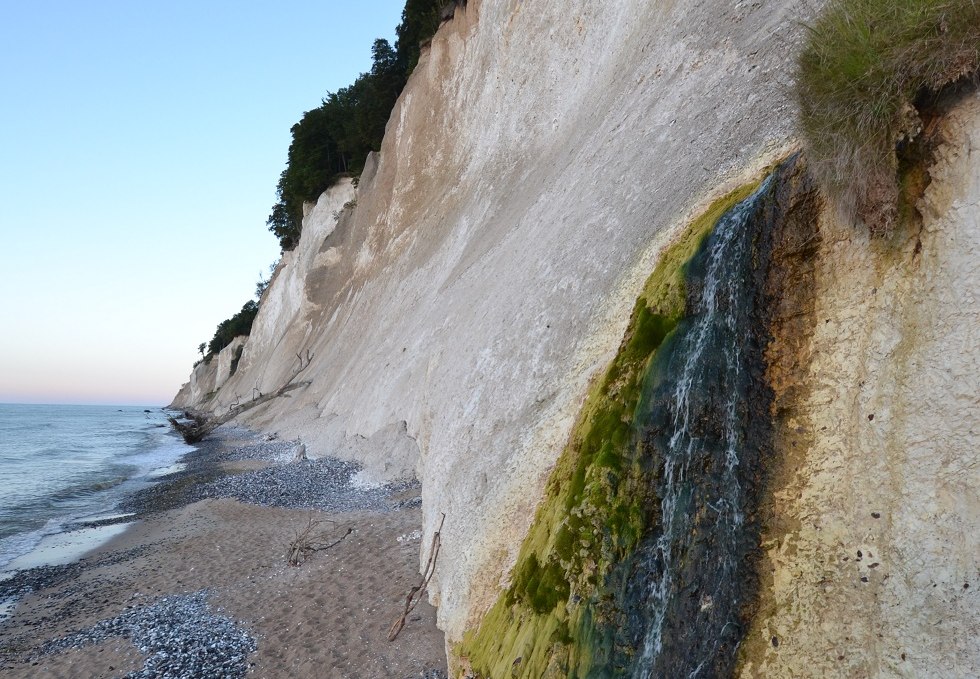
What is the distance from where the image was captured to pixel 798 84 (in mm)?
5027

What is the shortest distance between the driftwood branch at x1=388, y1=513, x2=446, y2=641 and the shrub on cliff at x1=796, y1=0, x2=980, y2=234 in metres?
5.79

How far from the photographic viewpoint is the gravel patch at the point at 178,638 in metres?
7.45

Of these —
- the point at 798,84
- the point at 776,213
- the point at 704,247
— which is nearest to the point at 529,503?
the point at 704,247

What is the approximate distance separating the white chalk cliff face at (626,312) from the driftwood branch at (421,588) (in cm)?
17

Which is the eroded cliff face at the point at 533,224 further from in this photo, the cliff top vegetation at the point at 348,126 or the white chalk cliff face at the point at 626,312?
the cliff top vegetation at the point at 348,126

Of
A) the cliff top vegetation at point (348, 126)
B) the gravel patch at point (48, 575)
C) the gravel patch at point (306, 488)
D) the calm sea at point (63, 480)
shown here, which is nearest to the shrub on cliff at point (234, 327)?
Answer: the cliff top vegetation at point (348, 126)

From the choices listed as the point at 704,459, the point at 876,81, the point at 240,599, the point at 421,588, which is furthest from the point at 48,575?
the point at 876,81

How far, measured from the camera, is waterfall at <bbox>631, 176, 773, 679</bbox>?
4.33 m

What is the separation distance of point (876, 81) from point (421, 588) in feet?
22.7

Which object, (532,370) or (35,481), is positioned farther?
(35,481)

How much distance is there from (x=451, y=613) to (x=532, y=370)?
291 centimetres

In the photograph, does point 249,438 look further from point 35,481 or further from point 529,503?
point 529,503

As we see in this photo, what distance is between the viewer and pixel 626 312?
6637 mm

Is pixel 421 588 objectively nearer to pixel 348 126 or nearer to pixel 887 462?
pixel 887 462
